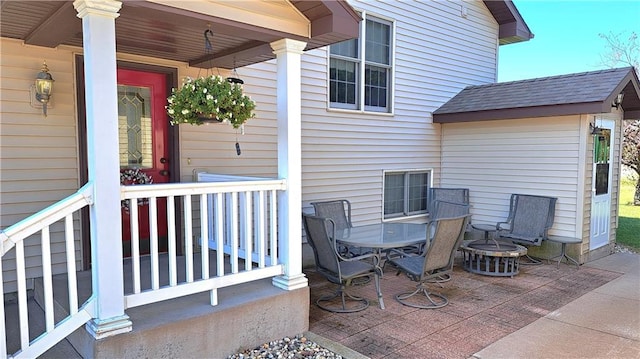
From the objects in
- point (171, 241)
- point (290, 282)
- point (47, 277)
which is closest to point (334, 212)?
point (290, 282)

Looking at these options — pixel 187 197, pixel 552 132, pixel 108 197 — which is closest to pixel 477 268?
pixel 552 132

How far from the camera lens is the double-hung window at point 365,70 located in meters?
6.45

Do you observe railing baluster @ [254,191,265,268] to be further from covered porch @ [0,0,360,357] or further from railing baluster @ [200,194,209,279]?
railing baluster @ [200,194,209,279]

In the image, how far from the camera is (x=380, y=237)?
4.75 metres

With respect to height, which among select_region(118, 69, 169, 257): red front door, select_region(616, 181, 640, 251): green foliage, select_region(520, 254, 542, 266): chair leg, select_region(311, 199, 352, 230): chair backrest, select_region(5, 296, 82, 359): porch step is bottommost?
select_region(616, 181, 640, 251): green foliage

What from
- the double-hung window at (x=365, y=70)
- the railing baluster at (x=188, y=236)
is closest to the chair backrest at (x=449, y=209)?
the double-hung window at (x=365, y=70)

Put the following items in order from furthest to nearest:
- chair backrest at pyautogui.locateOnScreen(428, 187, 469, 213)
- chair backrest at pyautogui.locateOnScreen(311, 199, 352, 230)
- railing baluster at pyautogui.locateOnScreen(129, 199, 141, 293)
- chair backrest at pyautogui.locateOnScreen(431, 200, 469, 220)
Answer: chair backrest at pyautogui.locateOnScreen(428, 187, 469, 213) < chair backrest at pyautogui.locateOnScreen(311, 199, 352, 230) < chair backrest at pyautogui.locateOnScreen(431, 200, 469, 220) < railing baluster at pyautogui.locateOnScreen(129, 199, 141, 293)

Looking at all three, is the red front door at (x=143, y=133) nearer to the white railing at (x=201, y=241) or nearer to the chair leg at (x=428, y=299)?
the white railing at (x=201, y=241)

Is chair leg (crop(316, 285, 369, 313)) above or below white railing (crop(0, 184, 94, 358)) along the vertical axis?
below

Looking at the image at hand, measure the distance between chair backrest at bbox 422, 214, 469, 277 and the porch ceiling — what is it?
79.3 inches

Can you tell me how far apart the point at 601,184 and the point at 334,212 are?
14.4ft

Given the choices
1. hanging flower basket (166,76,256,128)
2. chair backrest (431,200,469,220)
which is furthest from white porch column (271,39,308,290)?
chair backrest (431,200,469,220)

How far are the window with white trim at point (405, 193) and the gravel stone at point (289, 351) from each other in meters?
3.91

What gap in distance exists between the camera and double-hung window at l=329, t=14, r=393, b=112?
6.45 metres
